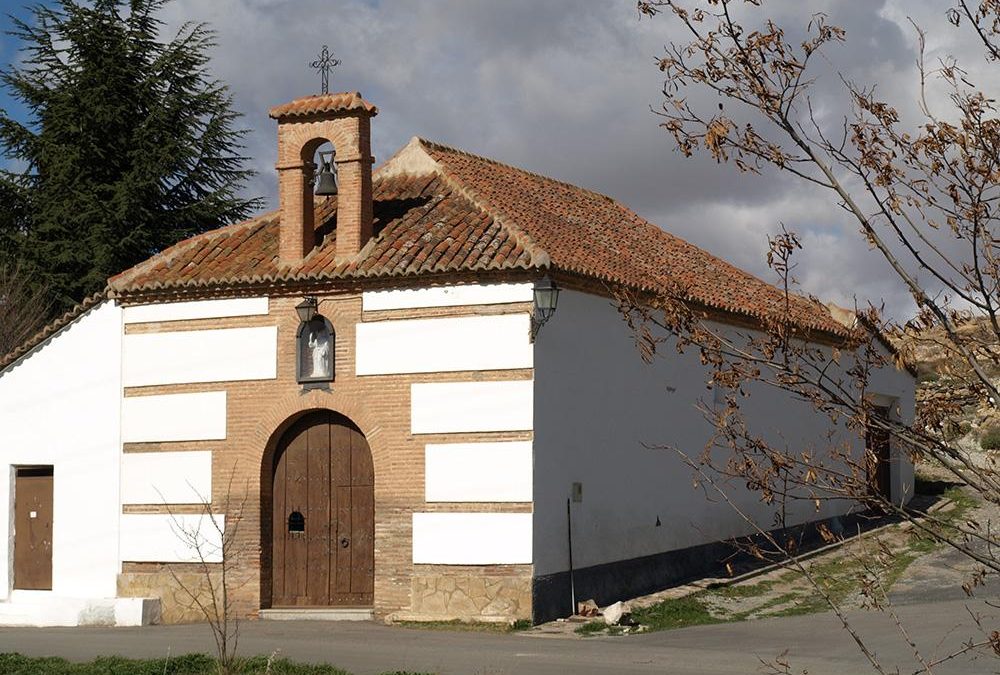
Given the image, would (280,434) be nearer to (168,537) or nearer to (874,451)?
(168,537)

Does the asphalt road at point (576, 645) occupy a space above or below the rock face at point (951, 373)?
below

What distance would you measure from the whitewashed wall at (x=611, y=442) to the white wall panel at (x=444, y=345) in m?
0.33

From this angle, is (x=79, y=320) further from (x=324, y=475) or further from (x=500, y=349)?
(x=500, y=349)

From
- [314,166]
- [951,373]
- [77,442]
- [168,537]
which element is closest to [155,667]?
[168,537]

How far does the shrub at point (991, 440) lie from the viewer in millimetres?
27516

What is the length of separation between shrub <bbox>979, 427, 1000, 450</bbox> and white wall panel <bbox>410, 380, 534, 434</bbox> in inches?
653

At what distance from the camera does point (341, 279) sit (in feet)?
50.3

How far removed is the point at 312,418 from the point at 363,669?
17.1 ft

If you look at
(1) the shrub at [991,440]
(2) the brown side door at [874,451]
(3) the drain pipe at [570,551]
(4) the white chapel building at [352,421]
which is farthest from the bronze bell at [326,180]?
(1) the shrub at [991,440]

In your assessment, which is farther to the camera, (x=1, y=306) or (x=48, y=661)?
(x=1, y=306)

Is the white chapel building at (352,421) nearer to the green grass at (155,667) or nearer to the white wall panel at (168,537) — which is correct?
the white wall panel at (168,537)

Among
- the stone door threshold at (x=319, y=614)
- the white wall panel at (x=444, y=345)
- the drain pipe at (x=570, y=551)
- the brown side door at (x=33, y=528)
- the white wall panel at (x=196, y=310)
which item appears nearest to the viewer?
the white wall panel at (x=444, y=345)

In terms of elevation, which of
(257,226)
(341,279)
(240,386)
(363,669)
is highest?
(257,226)

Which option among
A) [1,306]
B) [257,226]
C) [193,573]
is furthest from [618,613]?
[1,306]
